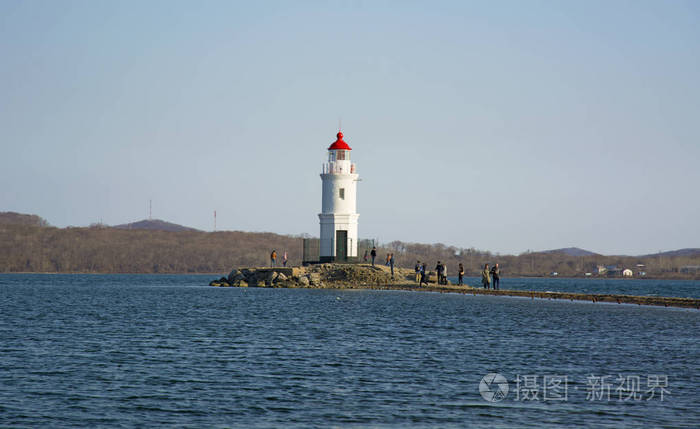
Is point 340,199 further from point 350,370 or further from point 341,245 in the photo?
point 350,370

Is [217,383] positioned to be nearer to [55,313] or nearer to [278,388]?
[278,388]

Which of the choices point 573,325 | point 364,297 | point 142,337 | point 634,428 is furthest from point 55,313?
point 634,428

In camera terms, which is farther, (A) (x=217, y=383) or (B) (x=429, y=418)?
(A) (x=217, y=383)

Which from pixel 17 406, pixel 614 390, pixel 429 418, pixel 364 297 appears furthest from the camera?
pixel 364 297

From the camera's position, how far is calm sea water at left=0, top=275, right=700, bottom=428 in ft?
60.4

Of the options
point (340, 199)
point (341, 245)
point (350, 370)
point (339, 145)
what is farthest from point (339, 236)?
point (350, 370)

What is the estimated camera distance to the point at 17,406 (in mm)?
19344

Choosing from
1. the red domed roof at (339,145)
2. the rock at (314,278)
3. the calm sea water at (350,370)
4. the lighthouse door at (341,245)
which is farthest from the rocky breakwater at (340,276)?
the calm sea water at (350,370)

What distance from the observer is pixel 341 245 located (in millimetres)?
71625

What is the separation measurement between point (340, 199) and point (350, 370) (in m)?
45.9

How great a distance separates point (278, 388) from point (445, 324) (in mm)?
19369

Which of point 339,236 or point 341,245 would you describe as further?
point 341,245

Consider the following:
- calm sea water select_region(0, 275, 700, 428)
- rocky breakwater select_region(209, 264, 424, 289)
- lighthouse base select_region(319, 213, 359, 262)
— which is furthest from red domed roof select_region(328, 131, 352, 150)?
calm sea water select_region(0, 275, 700, 428)

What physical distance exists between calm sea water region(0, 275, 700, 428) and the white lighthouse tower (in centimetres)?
2558
